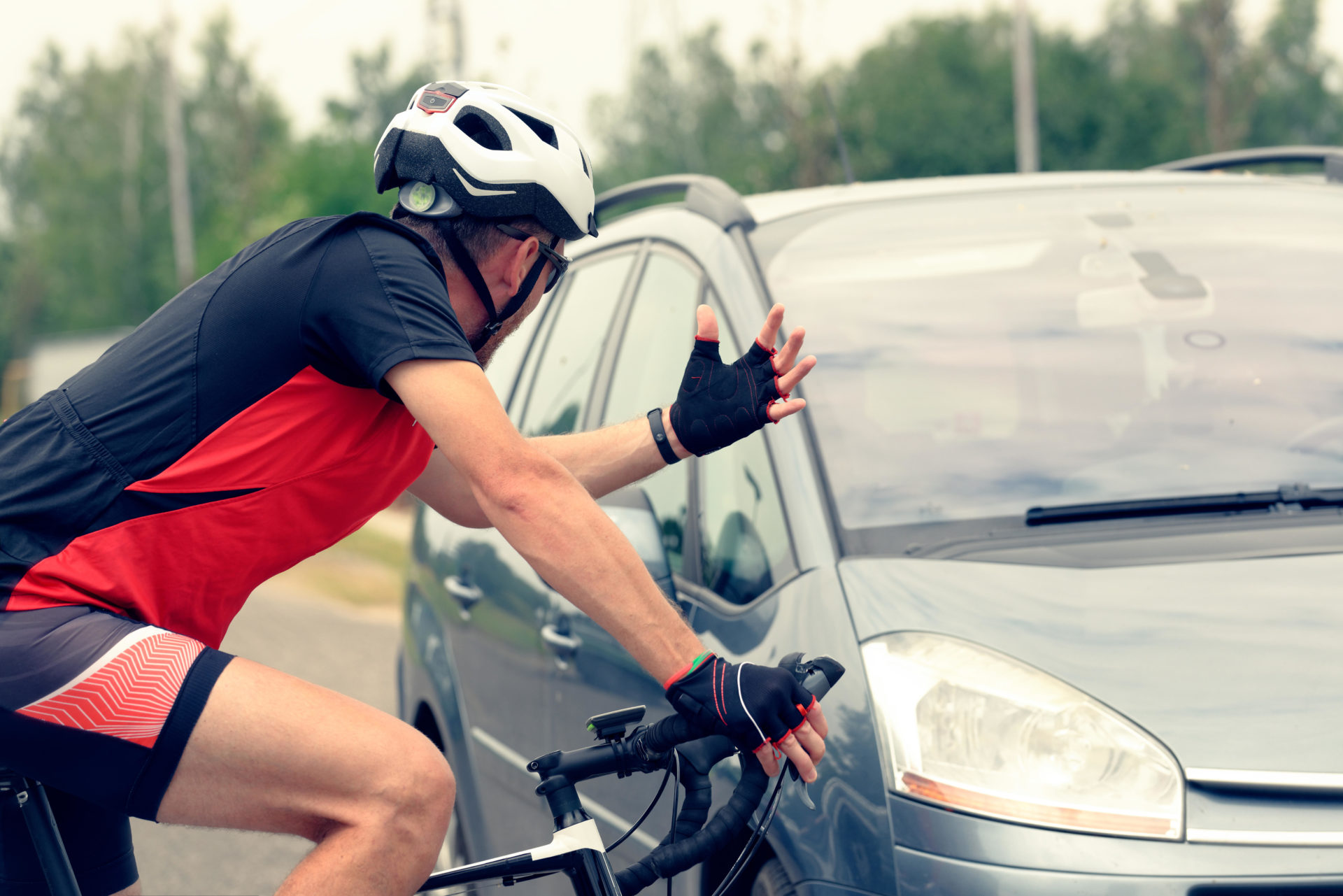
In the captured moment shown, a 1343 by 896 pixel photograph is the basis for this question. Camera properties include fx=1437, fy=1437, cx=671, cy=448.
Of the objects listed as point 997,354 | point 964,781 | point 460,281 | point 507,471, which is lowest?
point 964,781

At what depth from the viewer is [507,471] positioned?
1.93m

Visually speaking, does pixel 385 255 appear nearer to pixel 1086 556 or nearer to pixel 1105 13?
pixel 1086 556

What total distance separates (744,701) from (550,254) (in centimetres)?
87

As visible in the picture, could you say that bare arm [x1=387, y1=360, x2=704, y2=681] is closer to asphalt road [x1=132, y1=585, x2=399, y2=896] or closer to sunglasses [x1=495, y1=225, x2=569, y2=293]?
sunglasses [x1=495, y1=225, x2=569, y2=293]

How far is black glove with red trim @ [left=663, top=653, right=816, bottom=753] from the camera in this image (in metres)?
1.85

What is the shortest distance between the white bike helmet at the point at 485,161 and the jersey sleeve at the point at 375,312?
21 cm

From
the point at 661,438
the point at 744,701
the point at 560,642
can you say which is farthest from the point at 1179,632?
the point at 560,642

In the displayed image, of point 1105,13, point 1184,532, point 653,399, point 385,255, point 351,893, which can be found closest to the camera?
point 351,893

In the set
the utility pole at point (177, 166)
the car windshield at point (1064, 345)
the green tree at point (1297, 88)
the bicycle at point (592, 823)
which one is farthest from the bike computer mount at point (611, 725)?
the green tree at point (1297, 88)

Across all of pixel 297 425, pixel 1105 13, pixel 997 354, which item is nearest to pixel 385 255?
pixel 297 425

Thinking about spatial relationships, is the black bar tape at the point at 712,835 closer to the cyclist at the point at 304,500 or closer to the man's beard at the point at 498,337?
the cyclist at the point at 304,500

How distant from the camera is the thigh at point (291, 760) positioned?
1.90 meters

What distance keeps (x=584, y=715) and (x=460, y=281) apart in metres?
1.03

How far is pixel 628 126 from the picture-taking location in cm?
Answer: 7262
